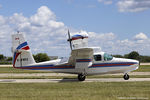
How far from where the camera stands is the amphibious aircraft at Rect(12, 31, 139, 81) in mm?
21406

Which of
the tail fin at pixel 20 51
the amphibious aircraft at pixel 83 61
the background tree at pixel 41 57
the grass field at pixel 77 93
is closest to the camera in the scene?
the grass field at pixel 77 93

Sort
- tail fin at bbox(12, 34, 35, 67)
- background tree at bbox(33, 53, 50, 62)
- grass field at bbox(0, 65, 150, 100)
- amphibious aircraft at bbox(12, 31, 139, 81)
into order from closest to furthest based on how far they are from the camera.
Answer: grass field at bbox(0, 65, 150, 100), amphibious aircraft at bbox(12, 31, 139, 81), tail fin at bbox(12, 34, 35, 67), background tree at bbox(33, 53, 50, 62)

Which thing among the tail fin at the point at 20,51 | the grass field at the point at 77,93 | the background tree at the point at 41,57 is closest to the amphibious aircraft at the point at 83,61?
the tail fin at the point at 20,51

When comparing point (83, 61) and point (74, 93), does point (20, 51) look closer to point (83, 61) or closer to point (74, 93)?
point (83, 61)

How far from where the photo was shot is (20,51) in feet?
72.9

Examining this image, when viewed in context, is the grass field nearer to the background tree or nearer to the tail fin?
the tail fin

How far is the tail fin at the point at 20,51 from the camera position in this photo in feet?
72.2

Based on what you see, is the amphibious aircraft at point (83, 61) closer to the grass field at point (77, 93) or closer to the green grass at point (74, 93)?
the grass field at point (77, 93)

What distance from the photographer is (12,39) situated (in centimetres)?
2202

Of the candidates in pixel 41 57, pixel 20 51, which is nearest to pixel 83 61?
pixel 20 51

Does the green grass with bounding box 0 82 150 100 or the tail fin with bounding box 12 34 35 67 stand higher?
the tail fin with bounding box 12 34 35 67

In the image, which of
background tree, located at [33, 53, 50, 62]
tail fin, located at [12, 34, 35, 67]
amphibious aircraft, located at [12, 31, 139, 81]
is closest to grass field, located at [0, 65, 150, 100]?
amphibious aircraft, located at [12, 31, 139, 81]

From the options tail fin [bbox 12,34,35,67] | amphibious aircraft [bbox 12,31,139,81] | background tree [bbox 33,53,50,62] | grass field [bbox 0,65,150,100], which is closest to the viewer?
grass field [bbox 0,65,150,100]

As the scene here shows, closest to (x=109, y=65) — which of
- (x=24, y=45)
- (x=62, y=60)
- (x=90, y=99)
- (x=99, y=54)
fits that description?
(x=99, y=54)
